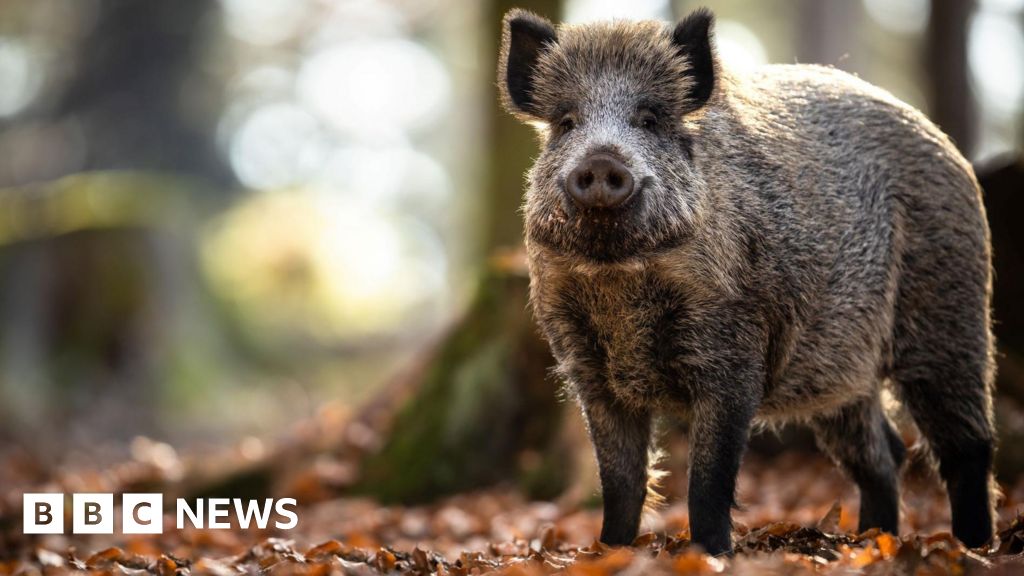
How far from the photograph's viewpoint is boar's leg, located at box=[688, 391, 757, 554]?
430 centimetres

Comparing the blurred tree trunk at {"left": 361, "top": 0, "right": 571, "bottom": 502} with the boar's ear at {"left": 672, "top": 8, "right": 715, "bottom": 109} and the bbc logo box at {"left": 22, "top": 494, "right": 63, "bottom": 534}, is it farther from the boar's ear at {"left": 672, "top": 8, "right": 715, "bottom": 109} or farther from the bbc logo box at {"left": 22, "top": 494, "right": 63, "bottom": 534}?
the boar's ear at {"left": 672, "top": 8, "right": 715, "bottom": 109}

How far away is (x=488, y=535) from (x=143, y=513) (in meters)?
2.45

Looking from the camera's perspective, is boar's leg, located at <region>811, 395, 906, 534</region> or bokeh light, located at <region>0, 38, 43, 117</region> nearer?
boar's leg, located at <region>811, 395, 906, 534</region>

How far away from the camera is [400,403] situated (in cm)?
794

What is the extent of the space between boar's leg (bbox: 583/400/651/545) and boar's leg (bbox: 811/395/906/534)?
151 cm

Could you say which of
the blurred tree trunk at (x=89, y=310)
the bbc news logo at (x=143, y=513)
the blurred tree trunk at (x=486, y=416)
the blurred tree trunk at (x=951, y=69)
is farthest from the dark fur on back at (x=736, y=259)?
the blurred tree trunk at (x=89, y=310)

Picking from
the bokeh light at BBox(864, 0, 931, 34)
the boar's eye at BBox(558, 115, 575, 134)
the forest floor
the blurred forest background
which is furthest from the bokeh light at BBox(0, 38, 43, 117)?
the boar's eye at BBox(558, 115, 575, 134)

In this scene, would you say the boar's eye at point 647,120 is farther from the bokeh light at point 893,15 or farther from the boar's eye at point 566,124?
the bokeh light at point 893,15

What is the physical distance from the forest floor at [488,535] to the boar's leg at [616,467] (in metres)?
0.12

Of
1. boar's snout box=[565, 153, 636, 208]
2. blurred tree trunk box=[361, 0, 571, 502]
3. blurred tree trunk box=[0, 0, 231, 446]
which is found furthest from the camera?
blurred tree trunk box=[0, 0, 231, 446]

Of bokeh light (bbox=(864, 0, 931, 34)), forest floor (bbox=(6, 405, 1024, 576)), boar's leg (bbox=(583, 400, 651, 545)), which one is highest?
bokeh light (bbox=(864, 0, 931, 34))

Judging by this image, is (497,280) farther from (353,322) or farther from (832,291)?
(353,322)

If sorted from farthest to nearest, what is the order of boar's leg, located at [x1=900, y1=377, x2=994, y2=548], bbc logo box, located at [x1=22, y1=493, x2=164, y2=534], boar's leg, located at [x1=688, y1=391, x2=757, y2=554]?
bbc logo box, located at [x1=22, y1=493, x2=164, y2=534] < boar's leg, located at [x1=900, y1=377, x2=994, y2=548] < boar's leg, located at [x1=688, y1=391, x2=757, y2=554]

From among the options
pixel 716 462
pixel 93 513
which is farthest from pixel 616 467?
pixel 93 513
